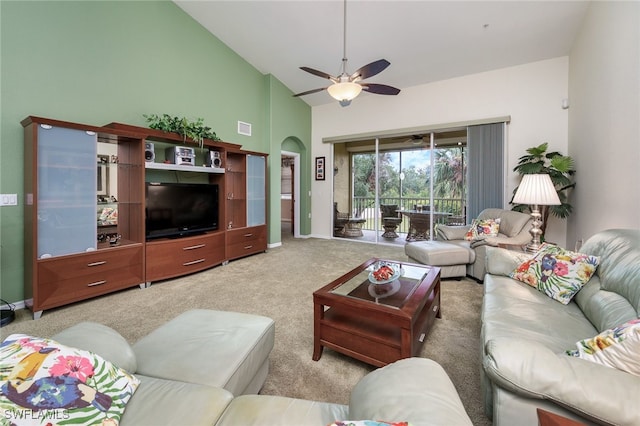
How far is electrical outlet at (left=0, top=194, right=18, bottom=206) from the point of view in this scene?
2525 millimetres

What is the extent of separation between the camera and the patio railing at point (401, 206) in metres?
5.32

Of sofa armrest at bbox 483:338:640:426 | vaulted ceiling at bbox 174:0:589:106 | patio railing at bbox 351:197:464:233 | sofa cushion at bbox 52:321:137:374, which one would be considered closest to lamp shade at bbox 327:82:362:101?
vaulted ceiling at bbox 174:0:589:106

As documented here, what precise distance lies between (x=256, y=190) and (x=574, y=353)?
4.41m

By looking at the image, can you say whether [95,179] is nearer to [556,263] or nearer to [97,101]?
[97,101]

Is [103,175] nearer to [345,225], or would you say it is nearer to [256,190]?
[256,190]

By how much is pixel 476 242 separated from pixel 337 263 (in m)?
1.92

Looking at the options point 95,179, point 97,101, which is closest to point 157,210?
point 95,179

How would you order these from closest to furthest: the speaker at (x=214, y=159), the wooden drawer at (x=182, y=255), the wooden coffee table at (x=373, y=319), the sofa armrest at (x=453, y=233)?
the wooden coffee table at (x=373, y=319) → the wooden drawer at (x=182, y=255) → the sofa armrest at (x=453, y=233) → the speaker at (x=214, y=159)

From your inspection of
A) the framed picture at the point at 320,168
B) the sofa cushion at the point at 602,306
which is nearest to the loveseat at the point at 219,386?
the sofa cushion at the point at 602,306

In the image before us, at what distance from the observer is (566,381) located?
0.83m

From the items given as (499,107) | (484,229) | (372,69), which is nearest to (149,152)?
(372,69)

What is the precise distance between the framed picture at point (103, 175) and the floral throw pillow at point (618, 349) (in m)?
3.94

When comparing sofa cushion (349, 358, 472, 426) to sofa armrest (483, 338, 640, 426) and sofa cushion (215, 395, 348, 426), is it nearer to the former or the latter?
sofa cushion (215, 395, 348, 426)

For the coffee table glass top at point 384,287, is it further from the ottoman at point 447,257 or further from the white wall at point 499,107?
the white wall at point 499,107
